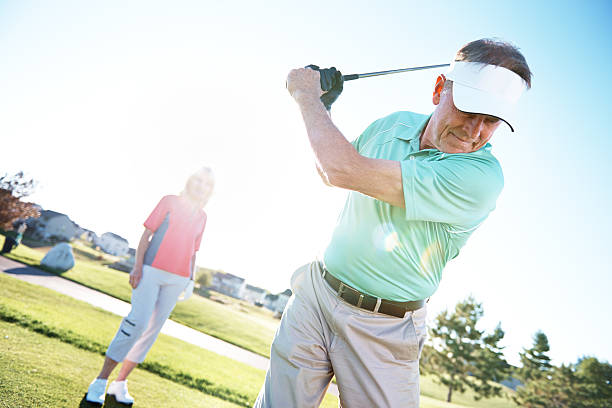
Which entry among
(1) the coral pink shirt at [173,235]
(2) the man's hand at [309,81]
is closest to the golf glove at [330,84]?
(2) the man's hand at [309,81]

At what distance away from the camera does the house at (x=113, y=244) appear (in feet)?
204

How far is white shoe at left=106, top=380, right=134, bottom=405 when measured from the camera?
3.58m

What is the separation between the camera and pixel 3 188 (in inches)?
1145

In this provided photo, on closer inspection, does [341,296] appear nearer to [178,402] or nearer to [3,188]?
[178,402]

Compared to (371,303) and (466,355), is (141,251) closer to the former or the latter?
(371,303)

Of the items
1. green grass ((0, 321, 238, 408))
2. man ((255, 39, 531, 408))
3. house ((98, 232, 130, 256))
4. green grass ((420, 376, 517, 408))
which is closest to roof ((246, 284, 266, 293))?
house ((98, 232, 130, 256))

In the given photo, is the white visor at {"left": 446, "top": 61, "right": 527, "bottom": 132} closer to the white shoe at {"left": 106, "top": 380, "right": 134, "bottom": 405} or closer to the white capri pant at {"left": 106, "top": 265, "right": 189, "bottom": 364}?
the white capri pant at {"left": 106, "top": 265, "right": 189, "bottom": 364}

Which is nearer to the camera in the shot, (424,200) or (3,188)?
(424,200)

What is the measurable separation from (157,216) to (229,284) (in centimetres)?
6564

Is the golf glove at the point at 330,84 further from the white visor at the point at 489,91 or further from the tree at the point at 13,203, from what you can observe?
the tree at the point at 13,203

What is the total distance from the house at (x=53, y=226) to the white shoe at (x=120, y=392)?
5447 centimetres

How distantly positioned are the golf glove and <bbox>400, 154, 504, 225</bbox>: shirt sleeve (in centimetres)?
78

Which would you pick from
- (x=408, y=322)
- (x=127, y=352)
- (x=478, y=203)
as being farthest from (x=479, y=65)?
(x=127, y=352)

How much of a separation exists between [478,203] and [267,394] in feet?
4.75
